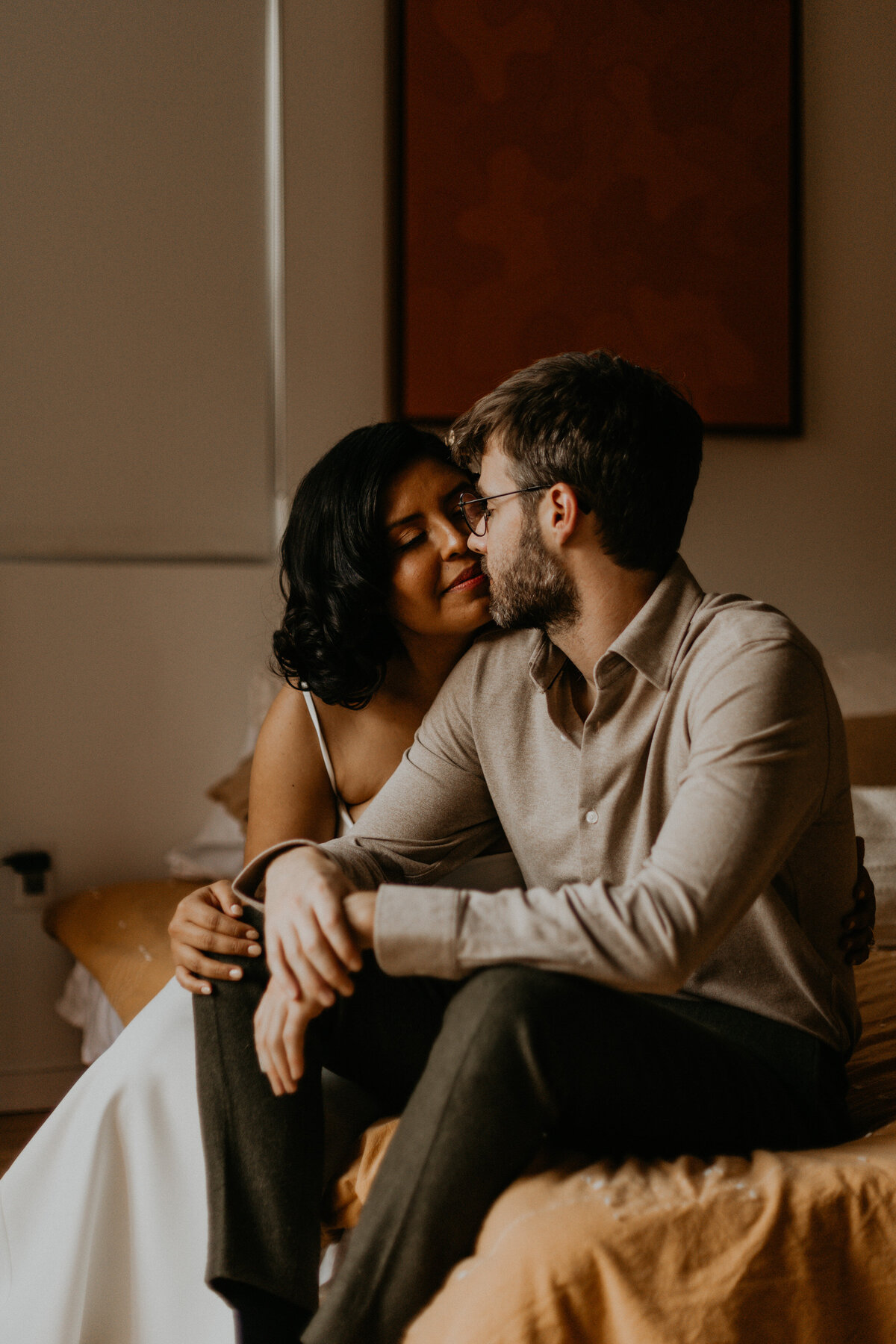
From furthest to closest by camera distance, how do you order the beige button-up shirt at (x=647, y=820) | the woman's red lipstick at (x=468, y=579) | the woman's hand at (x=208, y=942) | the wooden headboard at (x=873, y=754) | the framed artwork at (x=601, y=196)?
the framed artwork at (x=601, y=196)
the wooden headboard at (x=873, y=754)
the woman's red lipstick at (x=468, y=579)
the woman's hand at (x=208, y=942)
the beige button-up shirt at (x=647, y=820)

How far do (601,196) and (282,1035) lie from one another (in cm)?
229

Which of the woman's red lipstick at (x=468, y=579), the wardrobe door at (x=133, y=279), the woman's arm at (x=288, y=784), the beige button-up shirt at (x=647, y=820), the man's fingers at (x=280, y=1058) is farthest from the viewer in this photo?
the wardrobe door at (x=133, y=279)

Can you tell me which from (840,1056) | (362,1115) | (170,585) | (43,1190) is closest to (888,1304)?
(840,1056)

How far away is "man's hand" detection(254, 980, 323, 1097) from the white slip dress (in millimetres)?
183

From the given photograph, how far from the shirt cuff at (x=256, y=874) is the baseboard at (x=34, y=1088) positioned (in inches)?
59.3

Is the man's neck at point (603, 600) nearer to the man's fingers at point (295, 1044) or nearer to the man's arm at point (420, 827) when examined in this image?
the man's arm at point (420, 827)

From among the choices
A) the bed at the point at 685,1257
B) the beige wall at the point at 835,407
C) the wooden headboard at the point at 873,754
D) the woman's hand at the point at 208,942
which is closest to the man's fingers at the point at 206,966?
the woman's hand at the point at 208,942

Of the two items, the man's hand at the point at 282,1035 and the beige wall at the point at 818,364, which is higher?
the beige wall at the point at 818,364

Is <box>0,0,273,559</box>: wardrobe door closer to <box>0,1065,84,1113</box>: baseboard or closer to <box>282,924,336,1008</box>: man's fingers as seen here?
<box>0,1065,84,1113</box>: baseboard

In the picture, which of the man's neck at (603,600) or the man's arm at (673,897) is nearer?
the man's arm at (673,897)

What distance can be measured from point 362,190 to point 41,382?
0.89 m

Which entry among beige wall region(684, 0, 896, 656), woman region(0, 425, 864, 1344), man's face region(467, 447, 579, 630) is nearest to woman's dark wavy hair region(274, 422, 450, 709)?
woman region(0, 425, 864, 1344)

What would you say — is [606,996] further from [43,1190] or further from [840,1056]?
[43,1190]

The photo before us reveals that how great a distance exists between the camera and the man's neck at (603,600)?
1.35 metres
